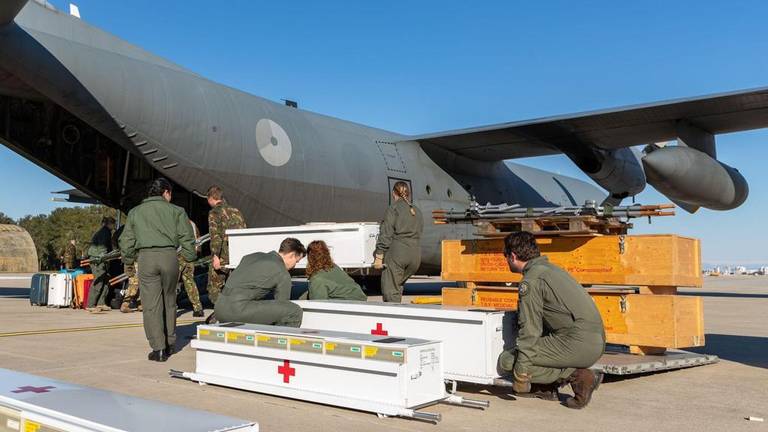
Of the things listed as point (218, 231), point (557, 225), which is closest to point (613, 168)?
point (557, 225)

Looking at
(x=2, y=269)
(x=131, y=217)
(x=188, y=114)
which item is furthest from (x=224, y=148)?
(x=2, y=269)

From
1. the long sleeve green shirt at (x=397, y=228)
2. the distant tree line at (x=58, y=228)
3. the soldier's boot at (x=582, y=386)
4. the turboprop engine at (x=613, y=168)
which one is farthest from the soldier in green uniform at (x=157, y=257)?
the distant tree line at (x=58, y=228)

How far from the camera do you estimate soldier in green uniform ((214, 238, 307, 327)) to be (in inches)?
238

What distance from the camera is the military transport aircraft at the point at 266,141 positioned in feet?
32.8

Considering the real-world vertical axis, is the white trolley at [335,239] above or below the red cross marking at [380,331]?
above

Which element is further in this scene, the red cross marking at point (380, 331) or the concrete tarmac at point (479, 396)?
the red cross marking at point (380, 331)

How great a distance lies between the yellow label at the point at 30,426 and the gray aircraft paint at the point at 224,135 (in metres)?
7.71

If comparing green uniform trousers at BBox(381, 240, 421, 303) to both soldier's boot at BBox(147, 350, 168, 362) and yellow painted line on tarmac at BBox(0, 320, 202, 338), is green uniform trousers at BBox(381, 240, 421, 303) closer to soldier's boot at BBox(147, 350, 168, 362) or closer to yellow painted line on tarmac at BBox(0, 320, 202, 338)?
Answer: soldier's boot at BBox(147, 350, 168, 362)

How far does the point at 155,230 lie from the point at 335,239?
4.15m

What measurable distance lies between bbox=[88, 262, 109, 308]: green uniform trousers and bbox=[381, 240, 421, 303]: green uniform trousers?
307 inches

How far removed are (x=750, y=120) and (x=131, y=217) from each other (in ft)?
41.0

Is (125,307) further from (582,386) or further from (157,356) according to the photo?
(582,386)

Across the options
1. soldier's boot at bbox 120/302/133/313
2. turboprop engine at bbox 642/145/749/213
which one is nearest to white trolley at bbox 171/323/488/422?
turboprop engine at bbox 642/145/749/213

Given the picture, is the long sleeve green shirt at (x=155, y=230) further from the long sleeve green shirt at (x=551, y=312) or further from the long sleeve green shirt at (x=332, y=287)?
the long sleeve green shirt at (x=551, y=312)
